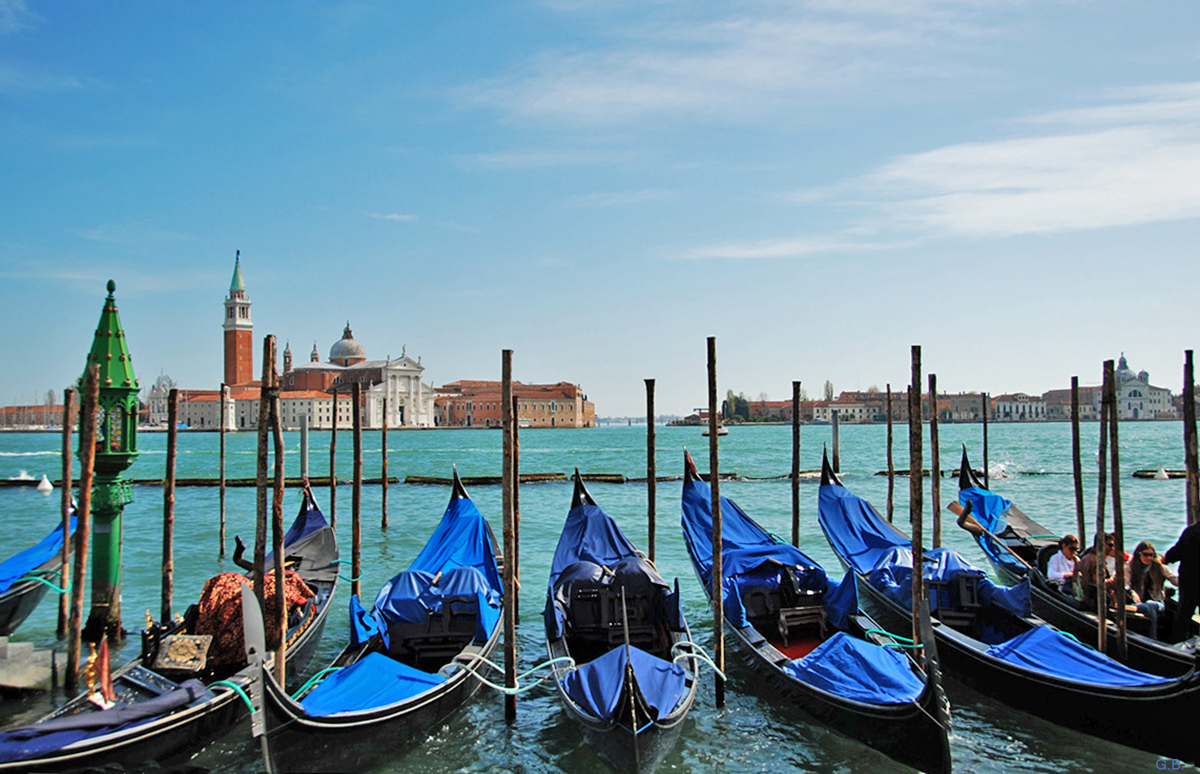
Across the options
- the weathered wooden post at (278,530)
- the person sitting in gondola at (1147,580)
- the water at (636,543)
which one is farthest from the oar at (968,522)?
the weathered wooden post at (278,530)

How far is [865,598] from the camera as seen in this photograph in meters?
6.64

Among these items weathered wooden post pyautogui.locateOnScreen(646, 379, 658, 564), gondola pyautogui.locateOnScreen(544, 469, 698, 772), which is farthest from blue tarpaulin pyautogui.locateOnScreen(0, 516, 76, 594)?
weathered wooden post pyautogui.locateOnScreen(646, 379, 658, 564)

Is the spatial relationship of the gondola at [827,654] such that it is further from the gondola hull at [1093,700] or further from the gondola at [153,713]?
the gondola at [153,713]

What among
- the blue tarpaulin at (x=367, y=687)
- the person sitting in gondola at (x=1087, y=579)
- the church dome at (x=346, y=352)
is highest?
the church dome at (x=346, y=352)

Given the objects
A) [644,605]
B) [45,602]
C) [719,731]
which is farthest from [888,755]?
[45,602]

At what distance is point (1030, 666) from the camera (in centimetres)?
426

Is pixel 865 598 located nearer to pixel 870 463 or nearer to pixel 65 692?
pixel 65 692

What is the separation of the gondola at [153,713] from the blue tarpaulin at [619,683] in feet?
4.67

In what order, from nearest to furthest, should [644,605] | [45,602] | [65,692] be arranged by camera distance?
[65,692] < [644,605] < [45,602]

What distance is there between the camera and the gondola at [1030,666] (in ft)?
12.1

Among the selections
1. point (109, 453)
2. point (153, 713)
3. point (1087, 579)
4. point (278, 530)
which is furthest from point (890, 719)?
point (109, 453)

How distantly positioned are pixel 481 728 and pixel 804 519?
1011cm

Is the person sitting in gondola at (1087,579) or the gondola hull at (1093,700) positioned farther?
the person sitting in gondola at (1087,579)

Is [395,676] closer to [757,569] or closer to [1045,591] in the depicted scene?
[757,569]
